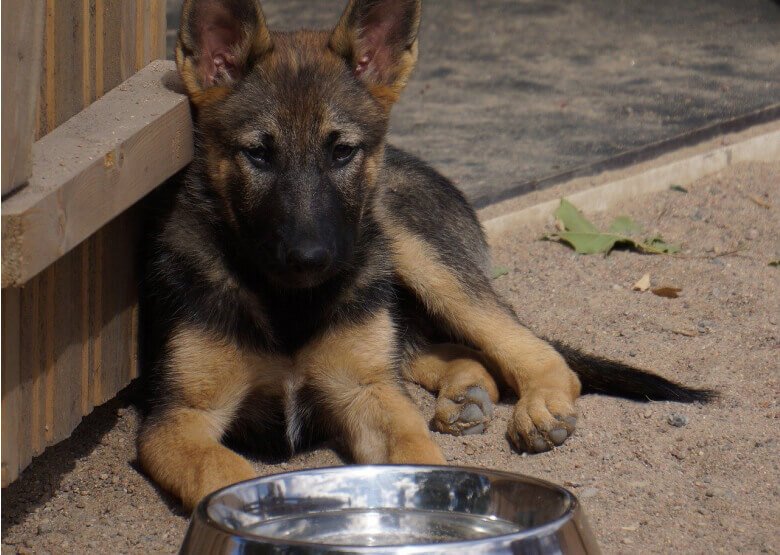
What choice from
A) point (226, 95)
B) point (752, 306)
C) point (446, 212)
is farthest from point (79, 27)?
point (752, 306)

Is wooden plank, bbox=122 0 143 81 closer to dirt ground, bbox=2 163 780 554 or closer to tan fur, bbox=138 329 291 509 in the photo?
tan fur, bbox=138 329 291 509

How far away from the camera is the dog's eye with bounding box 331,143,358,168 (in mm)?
4016

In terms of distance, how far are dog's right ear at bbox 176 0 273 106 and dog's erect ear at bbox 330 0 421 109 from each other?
316 mm

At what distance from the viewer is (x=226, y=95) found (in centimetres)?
402

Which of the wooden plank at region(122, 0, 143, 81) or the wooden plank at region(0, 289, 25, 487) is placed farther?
the wooden plank at region(122, 0, 143, 81)

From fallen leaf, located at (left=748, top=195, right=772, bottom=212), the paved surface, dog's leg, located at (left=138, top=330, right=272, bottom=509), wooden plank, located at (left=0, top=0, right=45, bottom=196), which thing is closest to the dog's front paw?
dog's leg, located at (left=138, top=330, right=272, bottom=509)

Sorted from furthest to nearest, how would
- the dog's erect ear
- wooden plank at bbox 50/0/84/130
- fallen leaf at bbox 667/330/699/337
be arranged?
1. fallen leaf at bbox 667/330/699/337
2. the dog's erect ear
3. wooden plank at bbox 50/0/84/130

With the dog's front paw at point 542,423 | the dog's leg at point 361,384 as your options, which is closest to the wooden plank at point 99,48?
the dog's leg at point 361,384

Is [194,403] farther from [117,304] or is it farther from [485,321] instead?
[485,321]

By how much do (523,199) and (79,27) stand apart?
3.65m

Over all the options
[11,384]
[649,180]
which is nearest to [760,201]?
[649,180]

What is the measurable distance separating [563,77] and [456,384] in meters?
6.07

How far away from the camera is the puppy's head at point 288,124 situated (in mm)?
3783

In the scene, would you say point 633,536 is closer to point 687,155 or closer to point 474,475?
point 474,475
